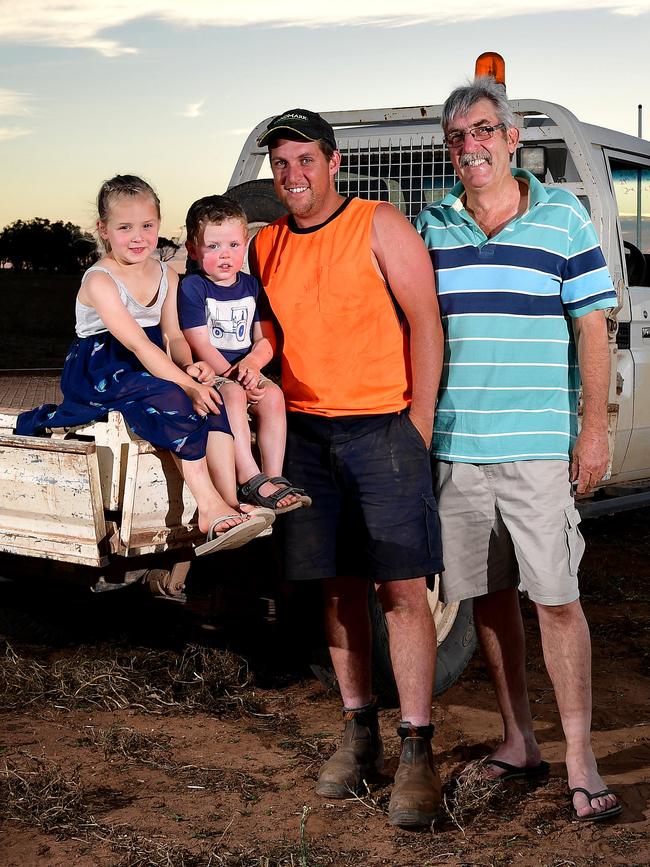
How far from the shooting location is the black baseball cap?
3609mm

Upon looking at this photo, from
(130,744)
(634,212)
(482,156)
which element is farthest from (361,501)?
(634,212)

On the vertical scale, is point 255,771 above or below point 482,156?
below

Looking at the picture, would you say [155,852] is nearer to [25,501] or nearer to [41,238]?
[25,501]

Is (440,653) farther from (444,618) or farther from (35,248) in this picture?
(35,248)

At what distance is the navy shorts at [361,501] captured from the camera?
3596mm

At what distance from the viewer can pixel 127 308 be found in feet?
12.6

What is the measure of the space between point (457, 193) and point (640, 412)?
109 inches

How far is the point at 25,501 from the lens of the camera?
143 inches

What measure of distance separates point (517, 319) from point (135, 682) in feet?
7.94

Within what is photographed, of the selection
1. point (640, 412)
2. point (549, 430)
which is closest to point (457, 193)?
point (549, 430)

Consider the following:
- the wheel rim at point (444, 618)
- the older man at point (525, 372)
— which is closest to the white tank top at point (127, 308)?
the older man at point (525, 372)

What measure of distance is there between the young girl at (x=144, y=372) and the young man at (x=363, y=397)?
0.29 meters

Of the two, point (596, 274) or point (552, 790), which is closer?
point (596, 274)

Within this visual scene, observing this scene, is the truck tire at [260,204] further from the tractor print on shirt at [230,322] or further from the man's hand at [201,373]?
the man's hand at [201,373]
